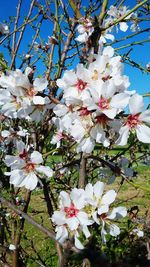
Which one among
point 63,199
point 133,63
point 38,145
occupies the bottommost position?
point 63,199

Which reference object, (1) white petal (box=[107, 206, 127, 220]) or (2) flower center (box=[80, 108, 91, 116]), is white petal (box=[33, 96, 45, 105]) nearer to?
(2) flower center (box=[80, 108, 91, 116])

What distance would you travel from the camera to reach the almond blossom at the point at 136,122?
115cm

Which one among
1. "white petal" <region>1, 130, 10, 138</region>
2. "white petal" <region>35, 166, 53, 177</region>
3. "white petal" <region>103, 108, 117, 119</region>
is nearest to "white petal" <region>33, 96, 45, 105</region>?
"white petal" <region>103, 108, 117, 119</region>

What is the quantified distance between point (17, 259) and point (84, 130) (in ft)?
5.11

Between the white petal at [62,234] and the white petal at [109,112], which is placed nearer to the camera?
the white petal at [109,112]

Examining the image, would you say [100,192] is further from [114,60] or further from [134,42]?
[134,42]

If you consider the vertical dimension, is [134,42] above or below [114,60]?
above

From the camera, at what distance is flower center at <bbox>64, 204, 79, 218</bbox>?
4.77ft

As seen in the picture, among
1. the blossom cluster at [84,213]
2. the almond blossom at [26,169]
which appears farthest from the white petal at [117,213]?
the almond blossom at [26,169]

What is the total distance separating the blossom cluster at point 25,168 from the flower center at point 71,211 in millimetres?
151

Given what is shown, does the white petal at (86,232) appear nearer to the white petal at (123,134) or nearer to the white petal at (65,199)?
the white petal at (65,199)

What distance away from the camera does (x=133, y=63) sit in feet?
7.86

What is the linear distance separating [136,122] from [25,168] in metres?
0.55

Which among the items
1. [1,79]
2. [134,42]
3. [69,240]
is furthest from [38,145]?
[1,79]
